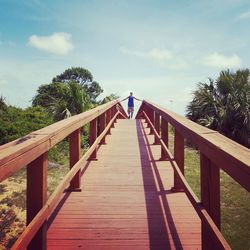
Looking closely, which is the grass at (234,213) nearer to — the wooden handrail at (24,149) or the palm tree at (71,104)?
the wooden handrail at (24,149)

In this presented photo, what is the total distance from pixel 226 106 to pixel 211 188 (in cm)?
1268

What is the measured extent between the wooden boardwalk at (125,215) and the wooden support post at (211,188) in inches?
28.9

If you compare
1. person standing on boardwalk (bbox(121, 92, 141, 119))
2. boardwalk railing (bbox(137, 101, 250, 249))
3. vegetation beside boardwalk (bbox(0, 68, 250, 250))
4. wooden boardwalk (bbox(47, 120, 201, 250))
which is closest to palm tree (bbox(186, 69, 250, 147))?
vegetation beside boardwalk (bbox(0, 68, 250, 250))

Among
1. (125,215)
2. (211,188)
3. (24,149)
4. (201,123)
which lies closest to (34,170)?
(24,149)

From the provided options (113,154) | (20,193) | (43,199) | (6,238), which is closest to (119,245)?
(43,199)

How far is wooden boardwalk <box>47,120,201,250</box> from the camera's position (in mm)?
2961

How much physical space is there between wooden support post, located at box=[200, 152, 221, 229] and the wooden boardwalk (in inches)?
28.9

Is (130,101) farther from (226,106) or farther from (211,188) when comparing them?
(211,188)

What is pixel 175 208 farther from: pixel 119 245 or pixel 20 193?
pixel 20 193

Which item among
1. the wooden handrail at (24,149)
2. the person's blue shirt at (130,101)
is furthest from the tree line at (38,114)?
the wooden handrail at (24,149)

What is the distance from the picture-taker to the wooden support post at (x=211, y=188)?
86.6 inches

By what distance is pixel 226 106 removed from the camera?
46.9ft

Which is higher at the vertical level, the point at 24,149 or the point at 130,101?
the point at 130,101

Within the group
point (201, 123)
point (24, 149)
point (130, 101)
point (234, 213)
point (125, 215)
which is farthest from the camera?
point (130, 101)
